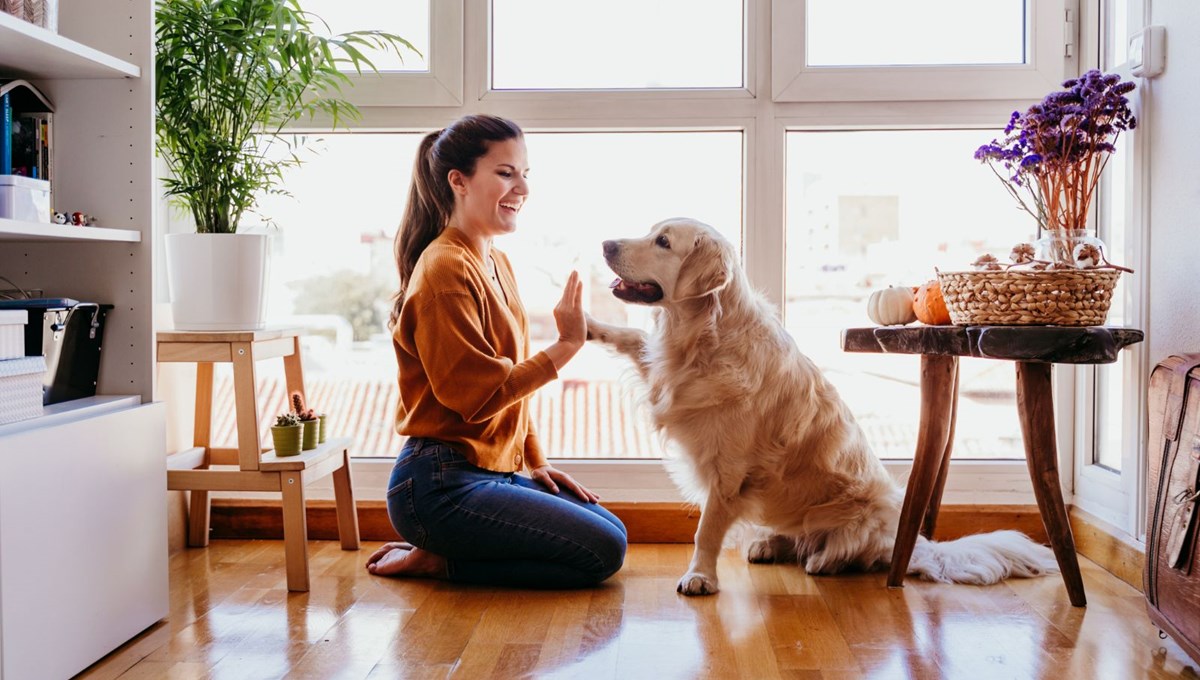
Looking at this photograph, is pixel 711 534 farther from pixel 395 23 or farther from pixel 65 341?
pixel 395 23

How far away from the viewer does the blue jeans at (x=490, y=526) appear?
2.29 metres

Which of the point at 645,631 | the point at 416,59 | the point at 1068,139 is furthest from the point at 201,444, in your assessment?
the point at 1068,139

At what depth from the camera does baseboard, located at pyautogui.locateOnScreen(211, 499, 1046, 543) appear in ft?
9.21

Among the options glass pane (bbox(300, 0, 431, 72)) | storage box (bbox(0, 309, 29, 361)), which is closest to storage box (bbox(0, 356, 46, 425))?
storage box (bbox(0, 309, 29, 361))

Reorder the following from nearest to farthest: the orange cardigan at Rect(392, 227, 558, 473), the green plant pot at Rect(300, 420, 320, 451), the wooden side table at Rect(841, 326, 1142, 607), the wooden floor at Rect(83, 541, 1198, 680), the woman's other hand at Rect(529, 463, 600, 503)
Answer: the wooden floor at Rect(83, 541, 1198, 680), the wooden side table at Rect(841, 326, 1142, 607), the orange cardigan at Rect(392, 227, 558, 473), the green plant pot at Rect(300, 420, 320, 451), the woman's other hand at Rect(529, 463, 600, 503)

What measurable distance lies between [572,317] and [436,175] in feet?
1.69

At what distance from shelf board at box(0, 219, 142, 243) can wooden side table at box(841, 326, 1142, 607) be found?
1.66 metres

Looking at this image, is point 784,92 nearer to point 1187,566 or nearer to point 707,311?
point 707,311

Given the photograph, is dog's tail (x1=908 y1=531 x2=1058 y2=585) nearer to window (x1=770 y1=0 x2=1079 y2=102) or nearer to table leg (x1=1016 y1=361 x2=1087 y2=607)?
table leg (x1=1016 y1=361 x2=1087 y2=607)

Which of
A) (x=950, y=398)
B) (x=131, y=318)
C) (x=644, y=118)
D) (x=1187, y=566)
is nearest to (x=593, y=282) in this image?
(x=644, y=118)

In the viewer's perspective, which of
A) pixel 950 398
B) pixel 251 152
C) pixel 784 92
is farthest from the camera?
pixel 784 92

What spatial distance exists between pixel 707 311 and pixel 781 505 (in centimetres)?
55

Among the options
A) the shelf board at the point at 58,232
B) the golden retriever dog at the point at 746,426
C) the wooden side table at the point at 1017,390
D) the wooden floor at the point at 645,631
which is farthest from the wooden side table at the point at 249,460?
the wooden side table at the point at 1017,390

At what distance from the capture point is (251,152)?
2482 mm
